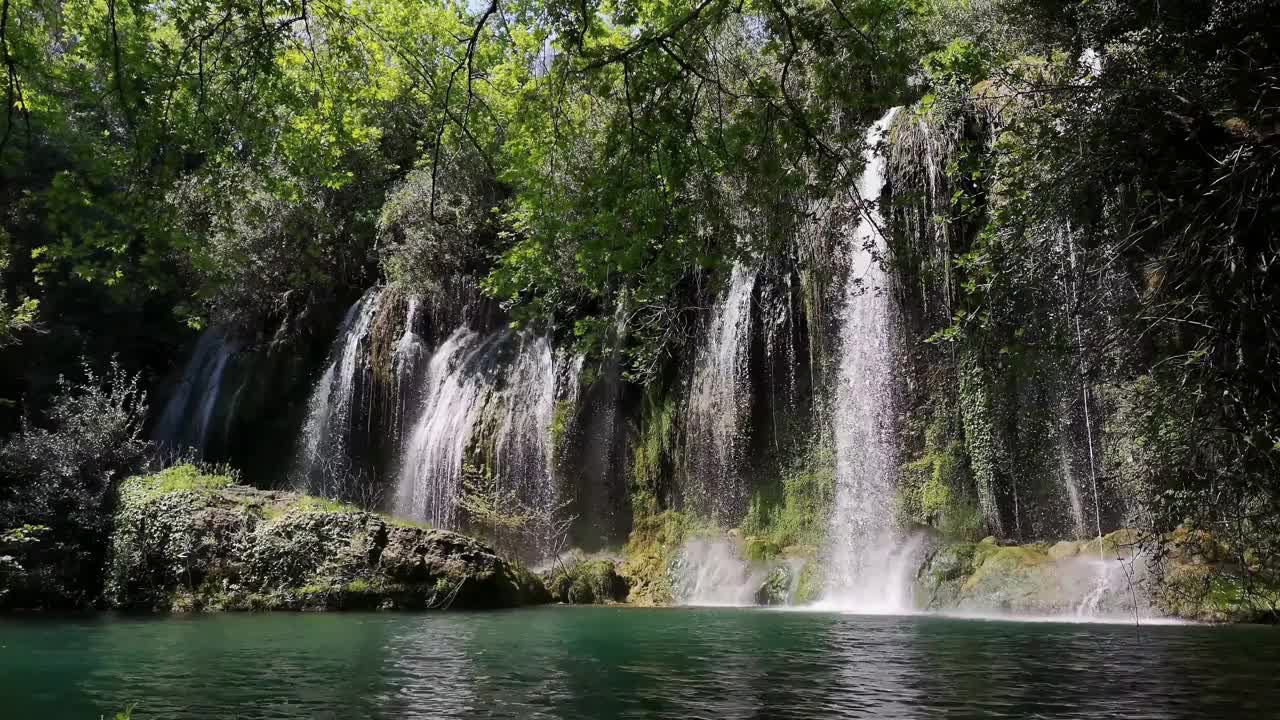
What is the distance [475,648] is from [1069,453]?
8.95 metres

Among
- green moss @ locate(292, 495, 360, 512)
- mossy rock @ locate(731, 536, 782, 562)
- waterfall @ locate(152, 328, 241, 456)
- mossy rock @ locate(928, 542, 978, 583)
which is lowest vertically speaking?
mossy rock @ locate(928, 542, 978, 583)

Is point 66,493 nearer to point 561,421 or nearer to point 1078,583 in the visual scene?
point 561,421

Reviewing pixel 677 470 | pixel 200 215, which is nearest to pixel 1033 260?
pixel 200 215

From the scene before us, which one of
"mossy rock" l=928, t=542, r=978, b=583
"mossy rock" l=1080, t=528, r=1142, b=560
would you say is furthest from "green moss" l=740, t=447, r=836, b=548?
"mossy rock" l=1080, t=528, r=1142, b=560

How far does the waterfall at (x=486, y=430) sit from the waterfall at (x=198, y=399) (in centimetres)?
619

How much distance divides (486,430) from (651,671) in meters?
12.2

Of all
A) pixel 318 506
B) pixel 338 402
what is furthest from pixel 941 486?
pixel 338 402

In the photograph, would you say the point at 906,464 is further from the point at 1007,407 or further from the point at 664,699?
the point at 664,699

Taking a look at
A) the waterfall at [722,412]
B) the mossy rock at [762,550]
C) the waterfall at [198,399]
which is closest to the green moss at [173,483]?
the waterfall at [198,399]

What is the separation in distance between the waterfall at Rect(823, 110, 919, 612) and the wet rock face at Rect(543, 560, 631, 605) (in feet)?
12.1

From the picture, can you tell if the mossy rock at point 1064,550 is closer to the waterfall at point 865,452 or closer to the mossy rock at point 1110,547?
the mossy rock at point 1110,547

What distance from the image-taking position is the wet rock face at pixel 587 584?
15.4 metres

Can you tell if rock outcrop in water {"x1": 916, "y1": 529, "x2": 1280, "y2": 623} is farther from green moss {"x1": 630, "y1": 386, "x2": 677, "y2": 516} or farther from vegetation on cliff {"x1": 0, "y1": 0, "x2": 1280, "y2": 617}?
green moss {"x1": 630, "y1": 386, "x2": 677, "y2": 516}

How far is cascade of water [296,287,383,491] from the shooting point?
67.6 ft
